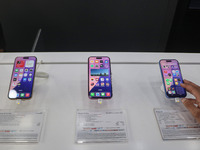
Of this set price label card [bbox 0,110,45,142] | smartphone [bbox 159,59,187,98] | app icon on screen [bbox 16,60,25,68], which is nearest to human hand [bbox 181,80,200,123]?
smartphone [bbox 159,59,187,98]

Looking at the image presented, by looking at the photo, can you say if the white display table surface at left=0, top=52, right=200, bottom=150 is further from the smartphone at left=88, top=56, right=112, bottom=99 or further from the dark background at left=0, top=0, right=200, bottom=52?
the dark background at left=0, top=0, right=200, bottom=52

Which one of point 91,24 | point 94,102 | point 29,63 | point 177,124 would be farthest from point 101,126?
point 91,24

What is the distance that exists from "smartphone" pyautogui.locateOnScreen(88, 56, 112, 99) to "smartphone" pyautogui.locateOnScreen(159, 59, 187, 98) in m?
0.23

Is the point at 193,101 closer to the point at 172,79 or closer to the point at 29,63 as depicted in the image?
the point at 172,79

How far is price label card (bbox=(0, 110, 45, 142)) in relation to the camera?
598 millimetres

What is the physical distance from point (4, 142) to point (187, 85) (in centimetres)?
71

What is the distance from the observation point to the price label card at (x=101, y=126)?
0.61 meters

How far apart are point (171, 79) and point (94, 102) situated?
333 mm

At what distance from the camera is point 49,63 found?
851mm

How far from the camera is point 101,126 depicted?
0.63 metres

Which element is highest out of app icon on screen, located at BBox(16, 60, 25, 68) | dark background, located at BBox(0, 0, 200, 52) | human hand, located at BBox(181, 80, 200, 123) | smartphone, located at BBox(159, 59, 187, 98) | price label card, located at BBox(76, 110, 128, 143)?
dark background, located at BBox(0, 0, 200, 52)

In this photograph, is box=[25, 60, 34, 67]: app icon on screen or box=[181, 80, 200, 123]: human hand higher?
box=[25, 60, 34, 67]: app icon on screen

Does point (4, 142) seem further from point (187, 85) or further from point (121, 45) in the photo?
point (121, 45)

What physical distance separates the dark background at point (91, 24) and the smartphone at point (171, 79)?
0.85m
